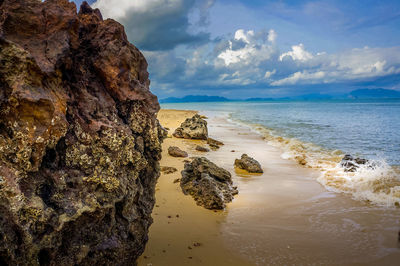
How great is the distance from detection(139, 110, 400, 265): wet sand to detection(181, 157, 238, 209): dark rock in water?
0.19 m

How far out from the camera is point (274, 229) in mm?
4898

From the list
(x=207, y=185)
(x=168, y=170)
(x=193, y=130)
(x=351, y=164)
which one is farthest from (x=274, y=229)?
(x=193, y=130)

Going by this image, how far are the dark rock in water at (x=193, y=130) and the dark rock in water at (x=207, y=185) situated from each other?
307 inches

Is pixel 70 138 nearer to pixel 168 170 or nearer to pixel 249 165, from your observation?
pixel 168 170

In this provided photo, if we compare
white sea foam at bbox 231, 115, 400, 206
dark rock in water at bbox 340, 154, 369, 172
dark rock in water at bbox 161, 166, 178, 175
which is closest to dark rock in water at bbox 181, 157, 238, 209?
dark rock in water at bbox 161, 166, 178, 175

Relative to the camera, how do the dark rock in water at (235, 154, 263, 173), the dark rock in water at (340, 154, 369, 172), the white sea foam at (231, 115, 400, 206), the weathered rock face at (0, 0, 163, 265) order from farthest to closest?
the dark rock in water at (340, 154, 369, 172), the dark rock in water at (235, 154, 263, 173), the white sea foam at (231, 115, 400, 206), the weathered rock face at (0, 0, 163, 265)

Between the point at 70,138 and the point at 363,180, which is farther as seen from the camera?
the point at 363,180

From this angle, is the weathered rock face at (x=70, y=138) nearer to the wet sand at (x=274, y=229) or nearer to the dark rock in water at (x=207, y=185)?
the wet sand at (x=274, y=229)

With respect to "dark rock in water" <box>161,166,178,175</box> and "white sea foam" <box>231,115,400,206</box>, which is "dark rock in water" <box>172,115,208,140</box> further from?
"dark rock in water" <box>161,166,178,175</box>

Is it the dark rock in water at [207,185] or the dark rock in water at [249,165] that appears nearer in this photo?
the dark rock in water at [207,185]

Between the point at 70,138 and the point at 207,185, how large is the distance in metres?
3.82

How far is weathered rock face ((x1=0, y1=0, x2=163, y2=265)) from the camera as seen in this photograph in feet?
7.08

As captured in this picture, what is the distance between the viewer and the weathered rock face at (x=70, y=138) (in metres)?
2.16

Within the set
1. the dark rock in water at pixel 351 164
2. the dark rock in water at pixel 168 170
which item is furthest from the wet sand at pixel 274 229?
the dark rock in water at pixel 351 164
